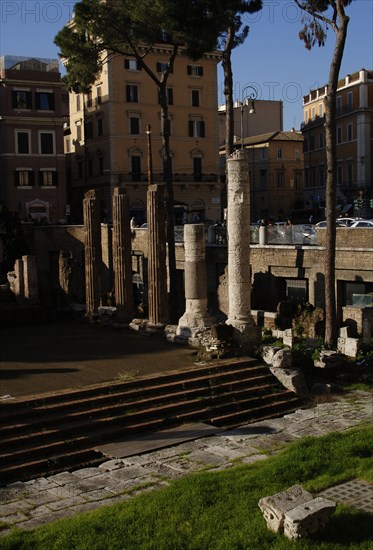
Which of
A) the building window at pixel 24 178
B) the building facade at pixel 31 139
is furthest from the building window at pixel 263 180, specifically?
the building window at pixel 24 178

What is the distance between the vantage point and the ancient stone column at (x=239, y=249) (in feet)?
56.9

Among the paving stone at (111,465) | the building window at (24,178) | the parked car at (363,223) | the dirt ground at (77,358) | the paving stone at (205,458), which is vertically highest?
the building window at (24,178)

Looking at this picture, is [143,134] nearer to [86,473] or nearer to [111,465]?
[111,465]

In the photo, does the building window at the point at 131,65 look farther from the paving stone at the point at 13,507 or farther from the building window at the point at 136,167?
the paving stone at the point at 13,507

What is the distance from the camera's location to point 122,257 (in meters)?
22.6

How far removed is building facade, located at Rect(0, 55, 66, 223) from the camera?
42.6 metres

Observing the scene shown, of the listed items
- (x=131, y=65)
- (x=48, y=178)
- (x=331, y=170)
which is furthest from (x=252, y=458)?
(x=131, y=65)

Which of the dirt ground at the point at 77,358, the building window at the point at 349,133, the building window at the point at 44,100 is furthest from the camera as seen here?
the building window at the point at 349,133

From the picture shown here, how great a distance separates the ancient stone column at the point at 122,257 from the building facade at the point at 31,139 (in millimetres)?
20524

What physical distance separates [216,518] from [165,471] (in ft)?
9.00

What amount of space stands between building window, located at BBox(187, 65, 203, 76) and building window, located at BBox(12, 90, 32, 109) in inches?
437

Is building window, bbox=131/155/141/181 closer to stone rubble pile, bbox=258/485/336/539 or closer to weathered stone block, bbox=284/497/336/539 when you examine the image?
stone rubble pile, bbox=258/485/336/539

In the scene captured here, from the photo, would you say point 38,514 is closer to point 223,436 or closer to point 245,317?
point 223,436

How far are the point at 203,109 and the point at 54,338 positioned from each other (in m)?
31.7
